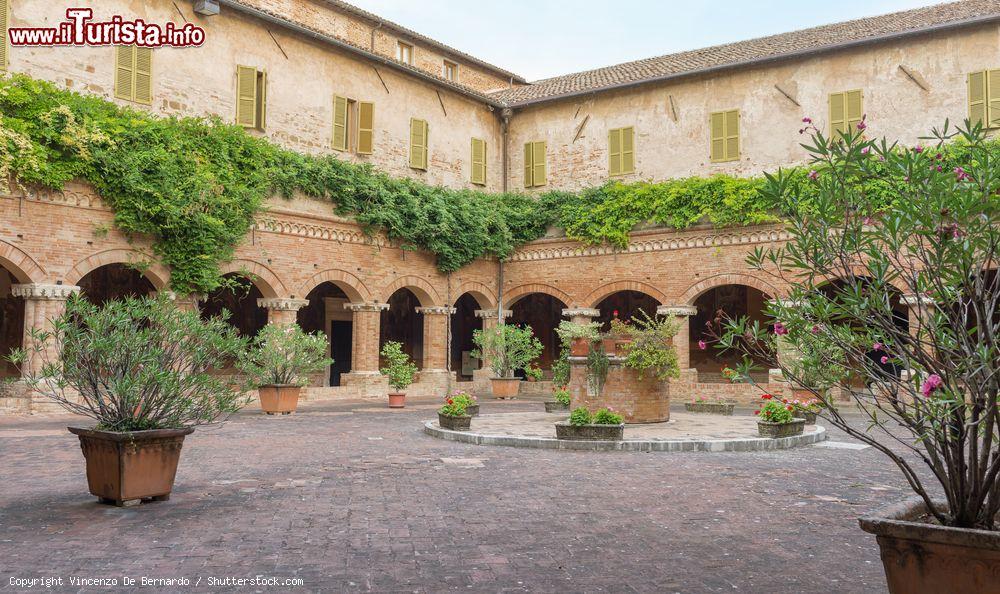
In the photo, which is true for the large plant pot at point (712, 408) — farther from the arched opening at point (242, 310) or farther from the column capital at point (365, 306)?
the arched opening at point (242, 310)

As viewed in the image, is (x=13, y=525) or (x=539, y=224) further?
(x=539, y=224)

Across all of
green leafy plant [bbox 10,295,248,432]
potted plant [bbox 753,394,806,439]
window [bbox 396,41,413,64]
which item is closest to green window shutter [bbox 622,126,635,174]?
window [bbox 396,41,413,64]

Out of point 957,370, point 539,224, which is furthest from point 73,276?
point 957,370

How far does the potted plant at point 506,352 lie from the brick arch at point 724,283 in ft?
12.9

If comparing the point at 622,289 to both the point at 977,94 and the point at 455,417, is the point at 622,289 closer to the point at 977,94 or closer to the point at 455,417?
the point at 977,94

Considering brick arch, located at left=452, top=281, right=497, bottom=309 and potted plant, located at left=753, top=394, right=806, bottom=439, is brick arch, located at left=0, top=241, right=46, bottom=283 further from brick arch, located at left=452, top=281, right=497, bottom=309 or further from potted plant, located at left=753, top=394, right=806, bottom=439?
potted plant, located at left=753, top=394, right=806, bottom=439

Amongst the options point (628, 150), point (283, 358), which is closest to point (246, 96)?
point (283, 358)

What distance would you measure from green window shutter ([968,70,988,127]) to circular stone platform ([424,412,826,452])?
9.32 metres

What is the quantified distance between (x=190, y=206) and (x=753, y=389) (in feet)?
44.0

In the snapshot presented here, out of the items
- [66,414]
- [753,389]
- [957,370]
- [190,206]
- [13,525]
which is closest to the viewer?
[957,370]

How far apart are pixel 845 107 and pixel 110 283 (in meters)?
17.7

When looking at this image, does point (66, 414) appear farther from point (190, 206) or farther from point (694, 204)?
point (694, 204)

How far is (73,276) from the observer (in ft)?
48.1

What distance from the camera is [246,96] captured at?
18172 millimetres
